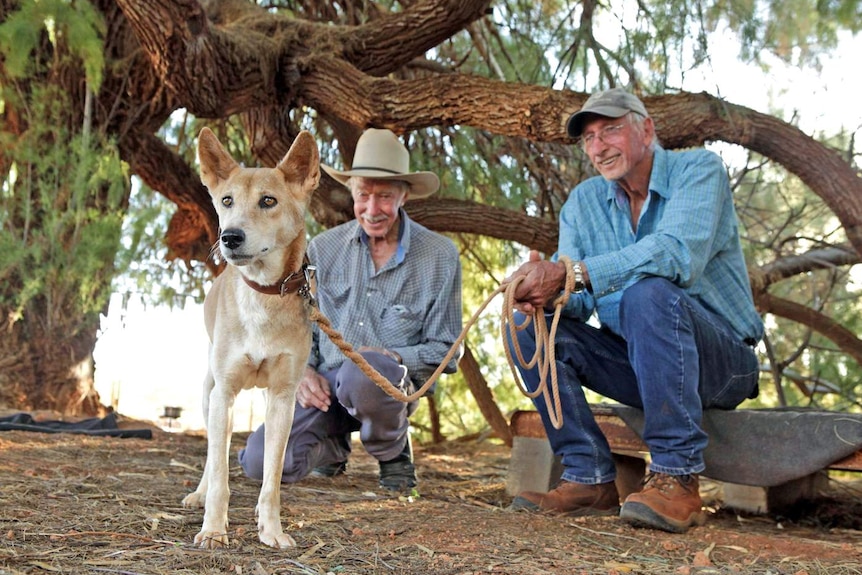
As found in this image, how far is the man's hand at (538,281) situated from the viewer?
339cm

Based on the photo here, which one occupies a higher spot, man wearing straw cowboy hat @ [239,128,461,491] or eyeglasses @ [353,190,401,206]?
eyeglasses @ [353,190,401,206]

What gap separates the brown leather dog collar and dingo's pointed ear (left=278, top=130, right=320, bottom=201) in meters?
0.28

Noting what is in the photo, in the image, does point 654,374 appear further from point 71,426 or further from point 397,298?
point 71,426

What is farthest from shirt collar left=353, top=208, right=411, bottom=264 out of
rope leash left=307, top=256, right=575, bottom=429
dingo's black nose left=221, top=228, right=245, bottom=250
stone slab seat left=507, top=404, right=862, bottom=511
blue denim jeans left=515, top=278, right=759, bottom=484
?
dingo's black nose left=221, top=228, right=245, bottom=250

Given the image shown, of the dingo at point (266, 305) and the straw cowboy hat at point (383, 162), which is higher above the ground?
the straw cowboy hat at point (383, 162)

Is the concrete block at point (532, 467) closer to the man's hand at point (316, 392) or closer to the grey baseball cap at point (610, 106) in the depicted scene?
the man's hand at point (316, 392)

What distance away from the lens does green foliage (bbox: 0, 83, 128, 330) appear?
210 inches

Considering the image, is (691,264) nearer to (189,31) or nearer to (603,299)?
(603,299)

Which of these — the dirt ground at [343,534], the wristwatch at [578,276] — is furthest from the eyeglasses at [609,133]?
the dirt ground at [343,534]

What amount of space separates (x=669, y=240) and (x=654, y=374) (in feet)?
1.82

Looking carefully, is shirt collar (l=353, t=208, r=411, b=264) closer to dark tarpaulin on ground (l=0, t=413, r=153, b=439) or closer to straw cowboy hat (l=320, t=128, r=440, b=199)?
straw cowboy hat (l=320, t=128, r=440, b=199)

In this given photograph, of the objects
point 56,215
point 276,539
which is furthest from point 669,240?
point 56,215

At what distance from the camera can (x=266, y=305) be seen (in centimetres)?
304

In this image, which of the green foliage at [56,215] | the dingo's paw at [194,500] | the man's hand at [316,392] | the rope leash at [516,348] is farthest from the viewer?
the green foliage at [56,215]
